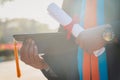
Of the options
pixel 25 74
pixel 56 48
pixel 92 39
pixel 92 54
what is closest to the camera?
pixel 92 39

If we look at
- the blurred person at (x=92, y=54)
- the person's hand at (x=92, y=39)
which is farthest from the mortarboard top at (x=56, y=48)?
the person's hand at (x=92, y=39)

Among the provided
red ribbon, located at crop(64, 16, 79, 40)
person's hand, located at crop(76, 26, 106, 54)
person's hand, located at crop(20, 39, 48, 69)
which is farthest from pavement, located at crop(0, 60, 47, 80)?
person's hand, located at crop(76, 26, 106, 54)

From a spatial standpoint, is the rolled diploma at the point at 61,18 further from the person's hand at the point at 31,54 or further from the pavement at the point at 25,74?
the pavement at the point at 25,74

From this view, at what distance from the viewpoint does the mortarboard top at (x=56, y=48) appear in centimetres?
114

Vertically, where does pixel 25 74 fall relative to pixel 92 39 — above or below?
below

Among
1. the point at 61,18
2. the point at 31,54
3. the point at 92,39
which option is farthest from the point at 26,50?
the point at 92,39

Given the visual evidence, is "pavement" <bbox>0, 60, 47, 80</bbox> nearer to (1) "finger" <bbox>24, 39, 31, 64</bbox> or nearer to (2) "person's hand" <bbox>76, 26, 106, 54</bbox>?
(1) "finger" <bbox>24, 39, 31, 64</bbox>

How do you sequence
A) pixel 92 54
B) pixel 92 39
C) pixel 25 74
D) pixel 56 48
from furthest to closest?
1. pixel 25 74
2. pixel 56 48
3. pixel 92 54
4. pixel 92 39

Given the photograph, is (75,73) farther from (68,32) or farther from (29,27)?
(29,27)

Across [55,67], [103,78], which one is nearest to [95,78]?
[103,78]

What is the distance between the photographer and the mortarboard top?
1.14m

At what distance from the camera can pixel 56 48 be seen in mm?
1152

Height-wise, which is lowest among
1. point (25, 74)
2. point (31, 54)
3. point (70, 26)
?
point (25, 74)

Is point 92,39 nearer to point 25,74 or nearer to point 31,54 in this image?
point 31,54
